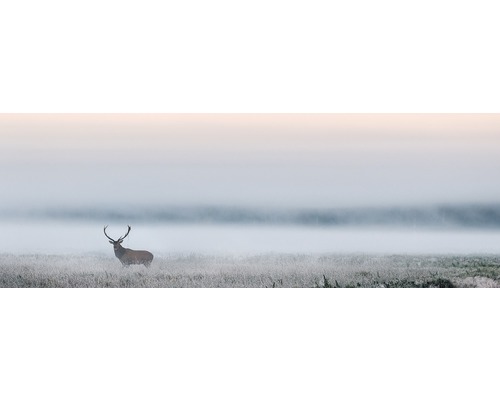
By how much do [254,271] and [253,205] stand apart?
0.47m

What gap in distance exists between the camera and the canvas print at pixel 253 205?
838 centimetres

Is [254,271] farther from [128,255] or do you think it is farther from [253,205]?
[128,255]

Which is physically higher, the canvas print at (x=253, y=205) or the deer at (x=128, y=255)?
the canvas print at (x=253, y=205)

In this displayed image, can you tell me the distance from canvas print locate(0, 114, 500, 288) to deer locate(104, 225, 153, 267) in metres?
0.01

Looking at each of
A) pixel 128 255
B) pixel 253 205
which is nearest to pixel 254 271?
pixel 253 205

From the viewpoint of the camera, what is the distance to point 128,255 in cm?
838

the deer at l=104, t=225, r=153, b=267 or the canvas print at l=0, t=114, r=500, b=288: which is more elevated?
the canvas print at l=0, t=114, r=500, b=288

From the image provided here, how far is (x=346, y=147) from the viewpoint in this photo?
27.8 feet

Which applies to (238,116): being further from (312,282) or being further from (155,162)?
(312,282)

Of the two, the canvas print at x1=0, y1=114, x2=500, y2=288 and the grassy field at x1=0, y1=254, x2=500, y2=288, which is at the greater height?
the canvas print at x1=0, y1=114, x2=500, y2=288

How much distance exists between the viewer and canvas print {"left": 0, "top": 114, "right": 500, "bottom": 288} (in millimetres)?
8383

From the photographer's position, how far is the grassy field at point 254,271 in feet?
27.3

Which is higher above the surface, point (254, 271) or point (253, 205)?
point (253, 205)

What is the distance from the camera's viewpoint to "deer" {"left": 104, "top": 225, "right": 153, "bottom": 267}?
8.38 metres
